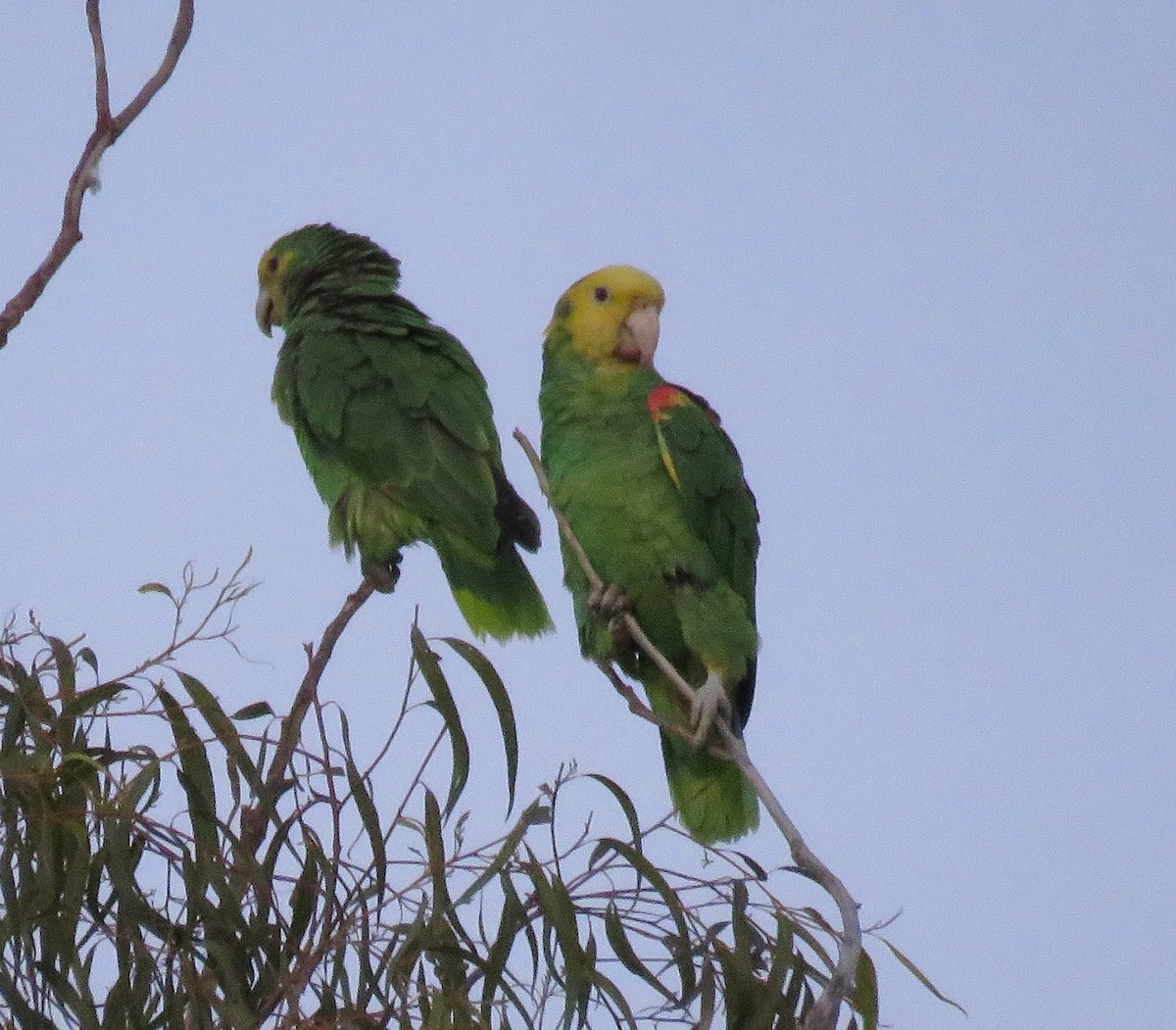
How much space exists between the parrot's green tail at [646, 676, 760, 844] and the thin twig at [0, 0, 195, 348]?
1676 mm

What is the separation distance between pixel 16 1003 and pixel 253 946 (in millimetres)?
281

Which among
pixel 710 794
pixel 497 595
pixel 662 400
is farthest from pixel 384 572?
pixel 710 794

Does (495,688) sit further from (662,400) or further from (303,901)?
(662,400)

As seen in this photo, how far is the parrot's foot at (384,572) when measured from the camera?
279 cm

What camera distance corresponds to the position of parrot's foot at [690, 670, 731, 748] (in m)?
2.54

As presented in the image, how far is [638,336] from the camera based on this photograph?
2.90 m

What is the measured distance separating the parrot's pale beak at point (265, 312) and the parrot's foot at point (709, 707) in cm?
140

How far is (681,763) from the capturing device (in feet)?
9.40

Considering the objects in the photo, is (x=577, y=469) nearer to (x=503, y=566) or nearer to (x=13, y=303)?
(x=503, y=566)

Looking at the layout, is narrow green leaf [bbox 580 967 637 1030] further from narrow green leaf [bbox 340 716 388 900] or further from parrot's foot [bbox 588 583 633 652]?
parrot's foot [bbox 588 583 633 652]

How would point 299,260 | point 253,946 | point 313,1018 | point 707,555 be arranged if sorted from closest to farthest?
point 313,1018
point 253,946
point 707,555
point 299,260

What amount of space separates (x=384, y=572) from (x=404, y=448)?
0.78ft

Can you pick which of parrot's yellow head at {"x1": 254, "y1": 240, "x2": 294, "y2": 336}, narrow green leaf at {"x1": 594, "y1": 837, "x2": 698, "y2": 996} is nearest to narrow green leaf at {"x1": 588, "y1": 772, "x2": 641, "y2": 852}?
narrow green leaf at {"x1": 594, "y1": 837, "x2": 698, "y2": 996}

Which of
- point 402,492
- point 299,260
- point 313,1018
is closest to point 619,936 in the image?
point 313,1018
